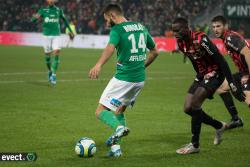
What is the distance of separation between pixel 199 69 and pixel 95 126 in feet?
10.5

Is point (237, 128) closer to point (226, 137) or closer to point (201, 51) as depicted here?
point (226, 137)

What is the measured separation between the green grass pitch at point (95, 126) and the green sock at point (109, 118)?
0.55 meters

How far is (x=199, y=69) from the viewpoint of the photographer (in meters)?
10.1

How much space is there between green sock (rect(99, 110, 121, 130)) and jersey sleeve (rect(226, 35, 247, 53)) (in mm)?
3038

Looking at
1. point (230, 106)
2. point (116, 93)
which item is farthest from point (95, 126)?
point (116, 93)

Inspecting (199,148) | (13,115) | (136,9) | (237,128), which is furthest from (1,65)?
(136,9)

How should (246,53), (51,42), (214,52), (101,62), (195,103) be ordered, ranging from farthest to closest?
(51,42) < (246,53) < (195,103) < (214,52) < (101,62)

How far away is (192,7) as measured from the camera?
4778 centimetres

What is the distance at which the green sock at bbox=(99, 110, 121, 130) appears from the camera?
9.25 meters

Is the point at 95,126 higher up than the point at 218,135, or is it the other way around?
the point at 218,135

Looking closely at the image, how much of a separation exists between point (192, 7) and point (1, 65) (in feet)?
77.0

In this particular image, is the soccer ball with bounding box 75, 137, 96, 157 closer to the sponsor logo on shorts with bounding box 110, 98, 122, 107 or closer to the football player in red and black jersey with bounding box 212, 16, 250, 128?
the sponsor logo on shorts with bounding box 110, 98, 122, 107

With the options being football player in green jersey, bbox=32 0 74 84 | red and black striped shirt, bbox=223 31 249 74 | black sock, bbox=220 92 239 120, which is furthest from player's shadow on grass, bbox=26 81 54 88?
red and black striped shirt, bbox=223 31 249 74

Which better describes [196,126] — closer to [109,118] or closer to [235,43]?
[109,118]
